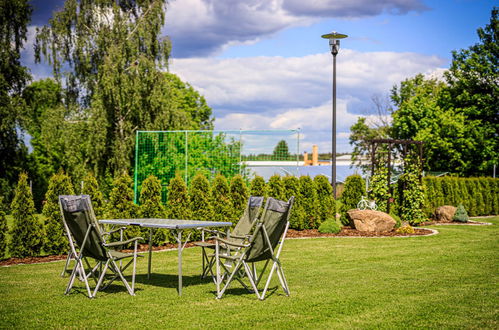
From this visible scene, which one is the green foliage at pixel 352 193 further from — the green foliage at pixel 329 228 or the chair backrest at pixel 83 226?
the chair backrest at pixel 83 226

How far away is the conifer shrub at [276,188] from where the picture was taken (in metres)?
14.1

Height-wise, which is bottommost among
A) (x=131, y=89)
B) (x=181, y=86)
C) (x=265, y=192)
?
(x=265, y=192)

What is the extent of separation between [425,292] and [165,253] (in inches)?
221

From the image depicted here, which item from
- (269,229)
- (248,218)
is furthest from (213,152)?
(269,229)

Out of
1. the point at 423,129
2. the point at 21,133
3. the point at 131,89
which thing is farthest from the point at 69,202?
the point at 423,129

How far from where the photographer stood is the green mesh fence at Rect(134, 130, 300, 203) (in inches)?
653

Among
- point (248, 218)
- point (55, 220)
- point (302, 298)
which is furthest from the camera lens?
point (55, 220)

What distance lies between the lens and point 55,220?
10.4m

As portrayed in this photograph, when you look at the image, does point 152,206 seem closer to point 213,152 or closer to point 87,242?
point 87,242

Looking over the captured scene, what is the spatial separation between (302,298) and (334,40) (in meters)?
10.2

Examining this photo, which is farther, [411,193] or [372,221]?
[411,193]

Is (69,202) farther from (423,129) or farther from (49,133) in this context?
(423,129)

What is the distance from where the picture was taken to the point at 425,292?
252 inches

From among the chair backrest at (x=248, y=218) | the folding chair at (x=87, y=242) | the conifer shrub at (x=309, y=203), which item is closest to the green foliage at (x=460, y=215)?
the conifer shrub at (x=309, y=203)
